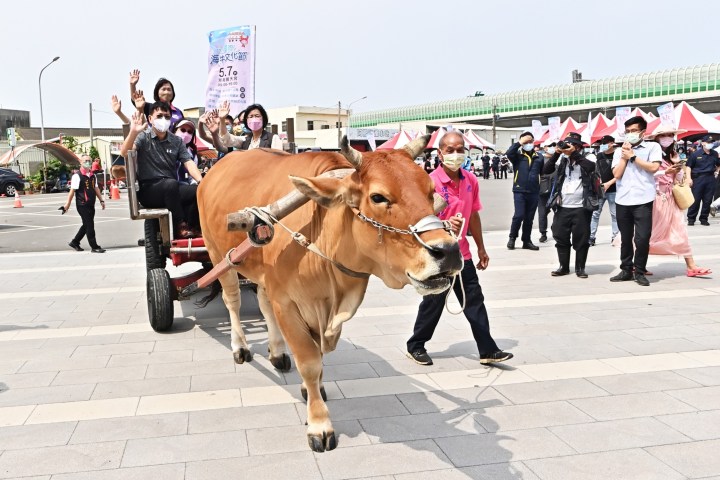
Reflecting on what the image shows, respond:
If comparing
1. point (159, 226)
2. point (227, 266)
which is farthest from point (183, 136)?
point (227, 266)

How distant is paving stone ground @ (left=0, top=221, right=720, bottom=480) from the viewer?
11.1 feet

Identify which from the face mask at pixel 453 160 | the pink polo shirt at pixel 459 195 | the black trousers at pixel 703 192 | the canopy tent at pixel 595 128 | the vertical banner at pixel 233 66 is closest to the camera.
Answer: the face mask at pixel 453 160

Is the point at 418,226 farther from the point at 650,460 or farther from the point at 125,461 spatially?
the point at 125,461

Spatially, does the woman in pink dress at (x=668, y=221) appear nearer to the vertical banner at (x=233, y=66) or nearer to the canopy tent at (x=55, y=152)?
the vertical banner at (x=233, y=66)

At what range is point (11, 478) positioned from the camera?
3.23 metres

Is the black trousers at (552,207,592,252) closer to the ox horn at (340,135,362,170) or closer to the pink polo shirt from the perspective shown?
the pink polo shirt

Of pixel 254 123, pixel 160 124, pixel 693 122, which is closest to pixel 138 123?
pixel 160 124

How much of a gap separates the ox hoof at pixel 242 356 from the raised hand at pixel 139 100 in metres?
3.00

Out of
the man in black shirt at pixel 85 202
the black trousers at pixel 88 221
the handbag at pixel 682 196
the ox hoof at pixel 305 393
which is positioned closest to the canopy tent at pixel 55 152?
the man in black shirt at pixel 85 202

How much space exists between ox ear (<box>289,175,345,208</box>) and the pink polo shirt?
5.59 ft

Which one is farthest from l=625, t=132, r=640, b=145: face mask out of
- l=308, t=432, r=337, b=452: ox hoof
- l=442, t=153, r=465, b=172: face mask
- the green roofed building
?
the green roofed building

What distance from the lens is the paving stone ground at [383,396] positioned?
3.37 meters

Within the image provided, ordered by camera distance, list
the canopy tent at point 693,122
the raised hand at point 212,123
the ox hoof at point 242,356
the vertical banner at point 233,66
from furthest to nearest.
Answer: the canopy tent at point 693,122, the vertical banner at point 233,66, the raised hand at point 212,123, the ox hoof at point 242,356

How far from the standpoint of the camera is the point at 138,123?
5801 mm
